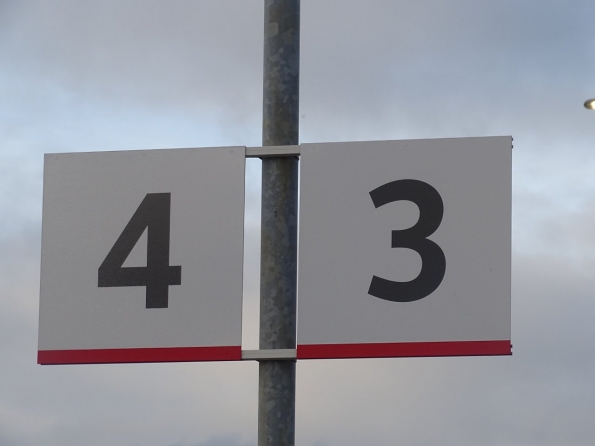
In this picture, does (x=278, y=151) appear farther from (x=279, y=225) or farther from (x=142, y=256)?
(x=142, y=256)

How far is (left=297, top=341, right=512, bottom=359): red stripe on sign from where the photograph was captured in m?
5.58

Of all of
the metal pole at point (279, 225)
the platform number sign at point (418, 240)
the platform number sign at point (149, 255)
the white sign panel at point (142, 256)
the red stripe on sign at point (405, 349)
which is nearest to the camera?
the metal pole at point (279, 225)

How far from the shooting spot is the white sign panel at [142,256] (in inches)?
231

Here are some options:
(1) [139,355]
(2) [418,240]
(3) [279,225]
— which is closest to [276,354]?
(3) [279,225]

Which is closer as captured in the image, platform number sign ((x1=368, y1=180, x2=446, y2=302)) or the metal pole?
the metal pole

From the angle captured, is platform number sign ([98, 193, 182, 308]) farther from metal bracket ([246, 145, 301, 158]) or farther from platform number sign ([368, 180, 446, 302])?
platform number sign ([368, 180, 446, 302])

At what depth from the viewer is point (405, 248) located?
19.1ft

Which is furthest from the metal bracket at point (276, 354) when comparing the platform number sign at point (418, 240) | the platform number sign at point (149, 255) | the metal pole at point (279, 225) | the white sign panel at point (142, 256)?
the platform number sign at point (149, 255)

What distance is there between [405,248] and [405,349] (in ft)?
1.93

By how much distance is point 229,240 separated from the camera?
5914mm

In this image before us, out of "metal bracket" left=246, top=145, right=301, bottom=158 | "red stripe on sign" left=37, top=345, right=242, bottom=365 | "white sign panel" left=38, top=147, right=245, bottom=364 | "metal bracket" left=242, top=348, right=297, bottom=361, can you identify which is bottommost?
"red stripe on sign" left=37, top=345, right=242, bottom=365

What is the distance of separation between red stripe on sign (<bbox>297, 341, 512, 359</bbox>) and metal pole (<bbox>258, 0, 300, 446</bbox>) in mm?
146

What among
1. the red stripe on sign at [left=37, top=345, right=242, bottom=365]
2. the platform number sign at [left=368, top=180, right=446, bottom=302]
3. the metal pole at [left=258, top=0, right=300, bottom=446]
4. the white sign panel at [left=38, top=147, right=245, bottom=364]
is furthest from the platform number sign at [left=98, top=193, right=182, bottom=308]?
the platform number sign at [left=368, top=180, right=446, bottom=302]

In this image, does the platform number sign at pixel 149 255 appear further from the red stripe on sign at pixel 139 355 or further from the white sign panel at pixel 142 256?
the red stripe on sign at pixel 139 355
